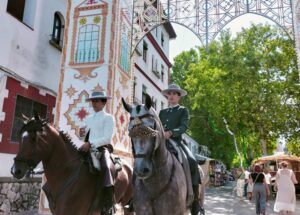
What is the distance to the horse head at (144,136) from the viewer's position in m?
3.08

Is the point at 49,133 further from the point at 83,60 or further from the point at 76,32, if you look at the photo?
the point at 76,32

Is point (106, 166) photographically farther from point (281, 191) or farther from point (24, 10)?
point (24, 10)

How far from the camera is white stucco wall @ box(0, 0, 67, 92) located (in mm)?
9180

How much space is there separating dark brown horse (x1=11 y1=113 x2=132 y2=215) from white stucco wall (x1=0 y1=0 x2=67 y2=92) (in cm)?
550

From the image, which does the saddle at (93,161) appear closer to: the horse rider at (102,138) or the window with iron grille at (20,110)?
the horse rider at (102,138)

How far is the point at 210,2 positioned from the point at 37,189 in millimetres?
9371

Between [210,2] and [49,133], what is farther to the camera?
[210,2]

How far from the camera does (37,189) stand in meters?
10.4

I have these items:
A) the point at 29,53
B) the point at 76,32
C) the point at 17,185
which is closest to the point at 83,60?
the point at 76,32

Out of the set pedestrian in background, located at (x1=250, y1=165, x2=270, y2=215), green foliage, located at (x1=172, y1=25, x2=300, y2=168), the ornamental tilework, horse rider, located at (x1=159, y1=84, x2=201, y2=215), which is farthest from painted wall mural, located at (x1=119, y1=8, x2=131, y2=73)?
green foliage, located at (x1=172, y1=25, x2=300, y2=168)

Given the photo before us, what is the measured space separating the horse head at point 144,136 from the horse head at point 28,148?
1.75 meters

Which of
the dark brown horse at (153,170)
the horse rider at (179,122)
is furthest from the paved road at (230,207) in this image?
the dark brown horse at (153,170)

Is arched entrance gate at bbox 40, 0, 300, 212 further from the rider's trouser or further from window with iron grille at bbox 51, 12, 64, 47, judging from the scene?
the rider's trouser

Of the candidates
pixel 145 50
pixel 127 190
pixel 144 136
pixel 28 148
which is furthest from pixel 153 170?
pixel 145 50
